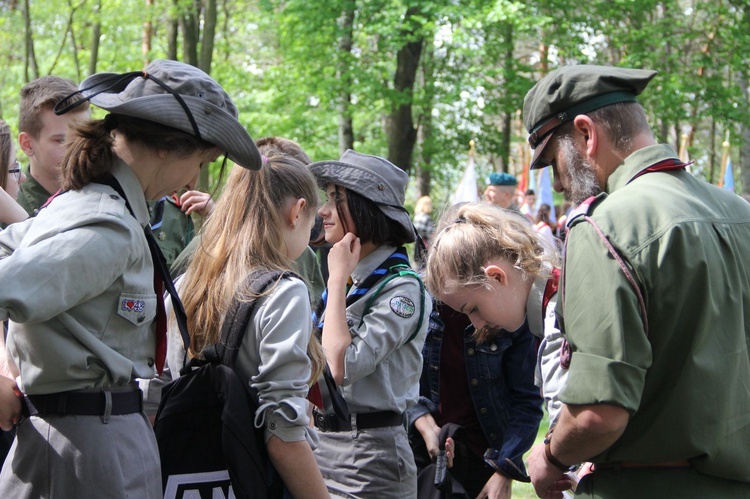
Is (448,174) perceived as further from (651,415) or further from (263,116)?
(651,415)

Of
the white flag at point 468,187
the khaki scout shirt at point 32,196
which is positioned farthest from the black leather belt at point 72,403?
the white flag at point 468,187

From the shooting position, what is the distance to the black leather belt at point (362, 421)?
10.9ft

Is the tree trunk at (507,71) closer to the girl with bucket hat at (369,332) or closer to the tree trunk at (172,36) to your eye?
the tree trunk at (172,36)

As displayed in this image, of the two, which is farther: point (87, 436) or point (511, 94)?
point (511, 94)

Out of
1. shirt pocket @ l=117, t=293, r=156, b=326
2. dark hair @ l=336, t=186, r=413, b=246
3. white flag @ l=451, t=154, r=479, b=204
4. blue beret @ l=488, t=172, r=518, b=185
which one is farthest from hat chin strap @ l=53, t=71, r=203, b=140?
white flag @ l=451, t=154, r=479, b=204

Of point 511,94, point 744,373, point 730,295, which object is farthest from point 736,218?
point 511,94

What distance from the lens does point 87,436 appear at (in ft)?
7.13

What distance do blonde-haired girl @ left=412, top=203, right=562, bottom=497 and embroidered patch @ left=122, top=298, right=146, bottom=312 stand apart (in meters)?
1.32

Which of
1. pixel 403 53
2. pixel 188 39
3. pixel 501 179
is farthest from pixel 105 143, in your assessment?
pixel 403 53

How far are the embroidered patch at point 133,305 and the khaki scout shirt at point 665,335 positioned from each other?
1115 millimetres

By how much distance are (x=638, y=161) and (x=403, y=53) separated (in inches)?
685

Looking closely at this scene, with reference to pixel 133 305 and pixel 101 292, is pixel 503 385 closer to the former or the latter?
pixel 133 305

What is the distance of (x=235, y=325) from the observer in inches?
99.2

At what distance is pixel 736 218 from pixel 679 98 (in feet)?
58.5
